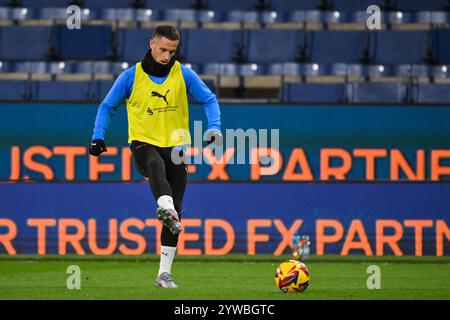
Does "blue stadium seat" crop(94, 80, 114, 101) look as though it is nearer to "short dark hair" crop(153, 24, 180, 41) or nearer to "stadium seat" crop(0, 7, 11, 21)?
"stadium seat" crop(0, 7, 11, 21)

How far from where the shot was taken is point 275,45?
54.2 feet

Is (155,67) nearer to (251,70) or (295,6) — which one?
(251,70)

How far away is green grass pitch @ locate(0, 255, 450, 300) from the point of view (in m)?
8.62

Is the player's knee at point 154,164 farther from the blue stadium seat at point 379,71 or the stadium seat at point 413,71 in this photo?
the blue stadium seat at point 379,71

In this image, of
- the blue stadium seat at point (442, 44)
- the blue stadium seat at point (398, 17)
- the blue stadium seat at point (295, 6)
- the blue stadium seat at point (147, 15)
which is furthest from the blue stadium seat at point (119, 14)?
the blue stadium seat at point (442, 44)

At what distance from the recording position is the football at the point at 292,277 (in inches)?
344

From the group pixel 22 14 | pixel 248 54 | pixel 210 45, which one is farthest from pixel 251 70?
pixel 22 14

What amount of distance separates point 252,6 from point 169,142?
29.3 ft

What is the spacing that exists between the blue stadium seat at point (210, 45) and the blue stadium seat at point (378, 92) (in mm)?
2090

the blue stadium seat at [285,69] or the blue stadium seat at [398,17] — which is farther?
the blue stadium seat at [398,17]

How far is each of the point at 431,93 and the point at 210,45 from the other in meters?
3.17

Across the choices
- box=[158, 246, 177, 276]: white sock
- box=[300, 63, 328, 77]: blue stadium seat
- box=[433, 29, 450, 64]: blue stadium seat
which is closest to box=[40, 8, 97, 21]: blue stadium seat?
box=[300, 63, 328, 77]: blue stadium seat
